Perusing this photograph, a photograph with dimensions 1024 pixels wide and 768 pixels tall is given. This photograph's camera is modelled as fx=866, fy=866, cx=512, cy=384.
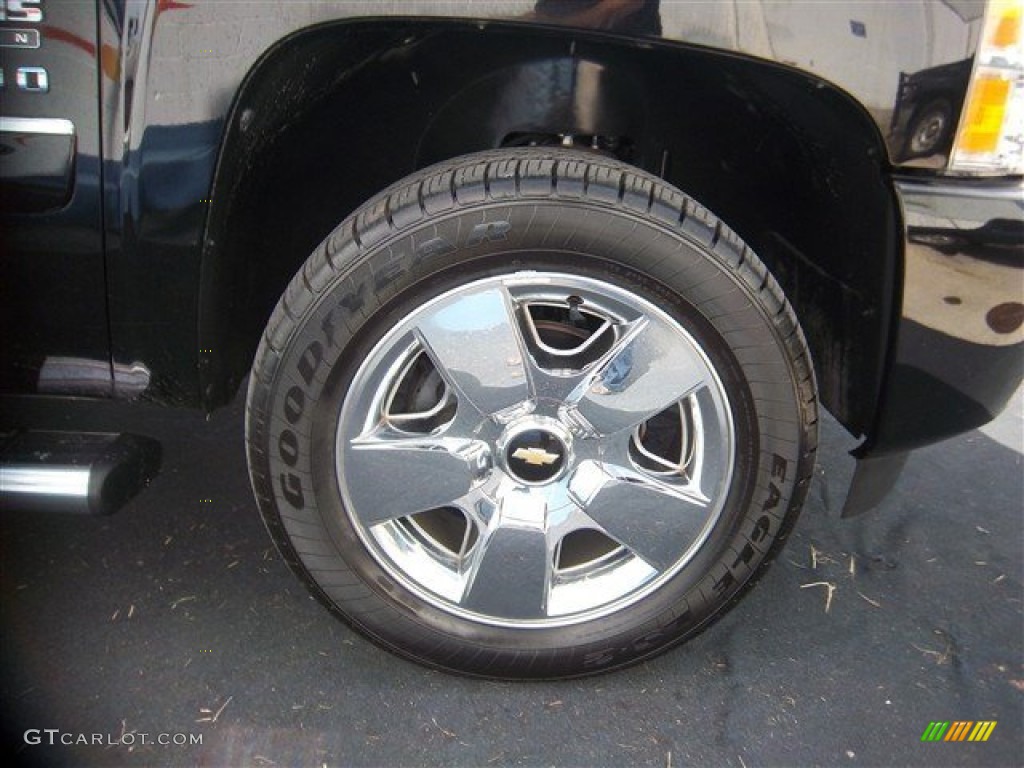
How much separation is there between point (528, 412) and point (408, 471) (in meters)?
0.28

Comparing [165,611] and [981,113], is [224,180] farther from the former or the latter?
[981,113]

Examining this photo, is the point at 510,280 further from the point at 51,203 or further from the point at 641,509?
the point at 51,203

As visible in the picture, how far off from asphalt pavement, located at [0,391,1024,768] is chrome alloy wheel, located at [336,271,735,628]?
246 mm

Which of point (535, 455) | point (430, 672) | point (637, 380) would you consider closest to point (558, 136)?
point (637, 380)

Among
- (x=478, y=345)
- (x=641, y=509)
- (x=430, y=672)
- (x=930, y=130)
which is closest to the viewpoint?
(x=930, y=130)

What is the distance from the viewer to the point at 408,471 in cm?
178

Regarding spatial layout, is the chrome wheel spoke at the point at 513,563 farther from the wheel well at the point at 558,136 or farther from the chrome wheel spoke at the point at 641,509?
the wheel well at the point at 558,136

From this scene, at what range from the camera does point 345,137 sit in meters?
2.00

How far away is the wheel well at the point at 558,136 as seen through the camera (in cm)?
167

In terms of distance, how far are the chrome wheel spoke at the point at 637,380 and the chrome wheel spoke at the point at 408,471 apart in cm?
24

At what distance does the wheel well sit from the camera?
1.67 m

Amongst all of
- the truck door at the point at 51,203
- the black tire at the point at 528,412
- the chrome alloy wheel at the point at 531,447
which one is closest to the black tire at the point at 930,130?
the black tire at the point at 528,412

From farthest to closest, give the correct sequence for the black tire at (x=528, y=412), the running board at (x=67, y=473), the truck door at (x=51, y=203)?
the running board at (x=67, y=473) < the black tire at (x=528, y=412) < the truck door at (x=51, y=203)

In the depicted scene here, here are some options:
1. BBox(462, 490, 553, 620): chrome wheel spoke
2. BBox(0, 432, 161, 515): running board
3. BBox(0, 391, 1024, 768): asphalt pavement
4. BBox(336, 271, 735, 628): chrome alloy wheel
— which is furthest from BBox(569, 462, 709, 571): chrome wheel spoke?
BBox(0, 432, 161, 515): running board
